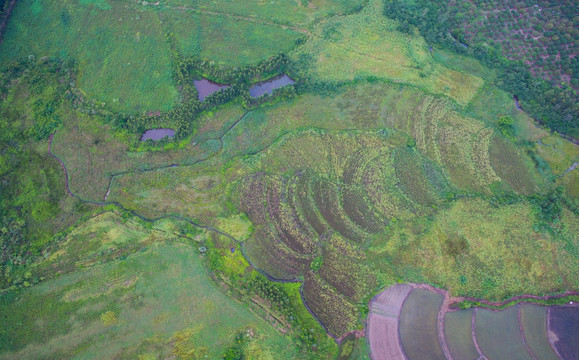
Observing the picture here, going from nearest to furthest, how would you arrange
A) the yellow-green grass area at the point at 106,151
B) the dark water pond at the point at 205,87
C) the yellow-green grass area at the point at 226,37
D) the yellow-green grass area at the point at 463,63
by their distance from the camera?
the yellow-green grass area at the point at 106,151
the dark water pond at the point at 205,87
the yellow-green grass area at the point at 463,63
the yellow-green grass area at the point at 226,37

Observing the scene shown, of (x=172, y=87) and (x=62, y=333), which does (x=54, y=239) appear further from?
(x=172, y=87)

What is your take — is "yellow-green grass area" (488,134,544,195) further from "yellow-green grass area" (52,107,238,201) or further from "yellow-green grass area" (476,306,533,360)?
"yellow-green grass area" (52,107,238,201)

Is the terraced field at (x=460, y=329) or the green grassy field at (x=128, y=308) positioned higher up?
the terraced field at (x=460, y=329)

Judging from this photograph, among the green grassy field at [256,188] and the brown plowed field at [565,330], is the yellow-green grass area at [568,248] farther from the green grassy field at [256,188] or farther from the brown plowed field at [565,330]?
the brown plowed field at [565,330]

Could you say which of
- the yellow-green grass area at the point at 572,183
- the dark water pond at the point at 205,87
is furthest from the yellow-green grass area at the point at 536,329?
the dark water pond at the point at 205,87

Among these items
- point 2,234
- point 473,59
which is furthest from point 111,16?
point 473,59

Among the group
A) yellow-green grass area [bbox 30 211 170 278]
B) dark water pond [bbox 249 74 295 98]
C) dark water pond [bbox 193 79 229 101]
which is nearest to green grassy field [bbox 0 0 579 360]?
yellow-green grass area [bbox 30 211 170 278]

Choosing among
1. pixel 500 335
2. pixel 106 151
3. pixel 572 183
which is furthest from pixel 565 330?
pixel 106 151
